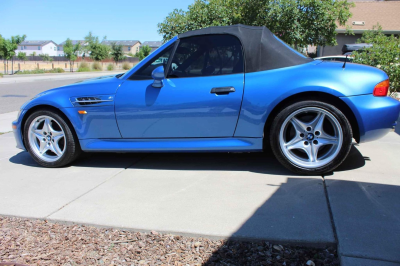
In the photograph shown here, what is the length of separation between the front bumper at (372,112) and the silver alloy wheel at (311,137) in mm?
236

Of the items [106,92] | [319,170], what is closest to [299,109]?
[319,170]

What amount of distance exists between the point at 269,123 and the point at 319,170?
732 mm

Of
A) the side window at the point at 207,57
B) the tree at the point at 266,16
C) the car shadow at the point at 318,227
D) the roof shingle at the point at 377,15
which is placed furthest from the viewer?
→ the roof shingle at the point at 377,15

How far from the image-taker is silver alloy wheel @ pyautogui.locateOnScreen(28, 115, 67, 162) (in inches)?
181

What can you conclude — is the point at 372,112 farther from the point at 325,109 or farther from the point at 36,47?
the point at 36,47

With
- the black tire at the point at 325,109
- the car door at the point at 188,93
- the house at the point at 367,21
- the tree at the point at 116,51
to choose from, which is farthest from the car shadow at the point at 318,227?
the tree at the point at 116,51

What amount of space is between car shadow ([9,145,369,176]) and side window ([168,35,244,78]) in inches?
45.0

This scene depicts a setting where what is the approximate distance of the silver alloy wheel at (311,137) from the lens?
383 cm

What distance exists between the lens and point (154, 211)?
128 inches

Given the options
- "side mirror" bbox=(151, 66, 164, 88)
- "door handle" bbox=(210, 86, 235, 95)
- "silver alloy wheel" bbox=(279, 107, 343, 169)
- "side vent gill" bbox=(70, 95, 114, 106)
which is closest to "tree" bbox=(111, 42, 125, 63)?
"side vent gill" bbox=(70, 95, 114, 106)

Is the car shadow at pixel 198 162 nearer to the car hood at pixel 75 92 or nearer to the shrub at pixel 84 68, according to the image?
the car hood at pixel 75 92

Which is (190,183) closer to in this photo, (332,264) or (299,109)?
(299,109)

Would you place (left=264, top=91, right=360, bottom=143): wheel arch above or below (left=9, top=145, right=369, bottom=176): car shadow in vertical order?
above

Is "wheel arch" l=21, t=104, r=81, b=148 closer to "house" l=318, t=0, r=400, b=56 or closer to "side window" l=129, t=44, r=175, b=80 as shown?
"side window" l=129, t=44, r=175, b=80
